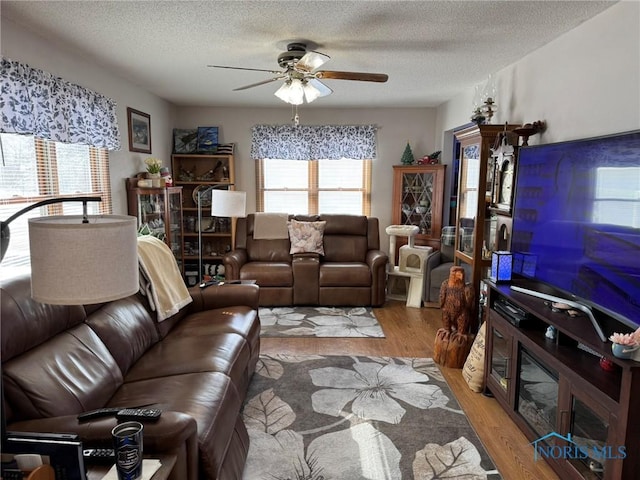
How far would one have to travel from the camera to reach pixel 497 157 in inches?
124

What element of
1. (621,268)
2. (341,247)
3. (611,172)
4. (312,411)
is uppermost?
(611,172)

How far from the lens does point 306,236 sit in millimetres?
5148

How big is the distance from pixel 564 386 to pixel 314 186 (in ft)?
14.7

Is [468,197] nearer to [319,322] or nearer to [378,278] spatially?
[378,278]

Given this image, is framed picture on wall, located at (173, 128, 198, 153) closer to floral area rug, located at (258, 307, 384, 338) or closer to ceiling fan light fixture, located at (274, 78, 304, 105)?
floral area rug, located at (258, 307, 384, 338)

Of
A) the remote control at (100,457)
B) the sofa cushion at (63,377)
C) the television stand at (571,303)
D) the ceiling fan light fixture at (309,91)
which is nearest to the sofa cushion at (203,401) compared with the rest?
the sofa cushion at (63,377)

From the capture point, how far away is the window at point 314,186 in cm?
597

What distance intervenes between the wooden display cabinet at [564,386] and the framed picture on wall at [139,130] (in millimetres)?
3716

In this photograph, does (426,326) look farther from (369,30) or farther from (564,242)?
(369,30)

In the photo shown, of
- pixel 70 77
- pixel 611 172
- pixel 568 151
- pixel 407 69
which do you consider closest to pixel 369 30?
pixel 407 69

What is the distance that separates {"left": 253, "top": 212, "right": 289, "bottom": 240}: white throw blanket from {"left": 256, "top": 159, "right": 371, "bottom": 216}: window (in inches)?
28.8

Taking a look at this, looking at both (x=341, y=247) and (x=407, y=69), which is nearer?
(x=407, y=69)

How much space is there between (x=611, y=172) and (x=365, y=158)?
407cm

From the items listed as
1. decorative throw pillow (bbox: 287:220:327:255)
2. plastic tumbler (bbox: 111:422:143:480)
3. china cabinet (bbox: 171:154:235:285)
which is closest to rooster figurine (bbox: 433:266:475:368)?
Result: decorative throw pillow (bbox: 287:220:327:255)
